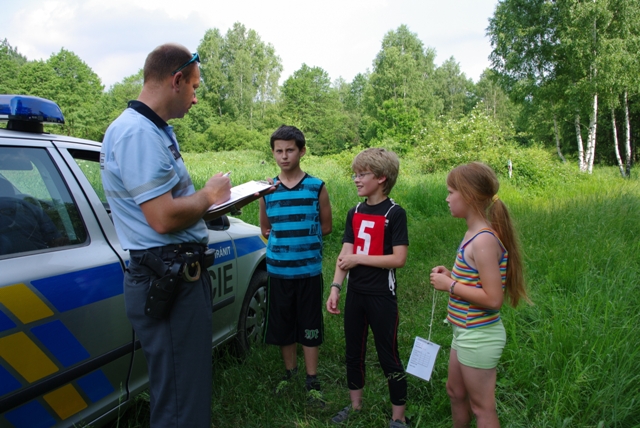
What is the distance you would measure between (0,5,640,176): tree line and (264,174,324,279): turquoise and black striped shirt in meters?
13.8

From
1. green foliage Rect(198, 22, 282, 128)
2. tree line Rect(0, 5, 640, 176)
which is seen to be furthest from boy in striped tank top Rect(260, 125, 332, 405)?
green foliage Rect(198, 22, 282, 128)

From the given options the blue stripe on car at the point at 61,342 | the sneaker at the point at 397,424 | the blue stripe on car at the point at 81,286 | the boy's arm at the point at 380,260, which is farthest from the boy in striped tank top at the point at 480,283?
the blue stripe on car at the point at 61,342

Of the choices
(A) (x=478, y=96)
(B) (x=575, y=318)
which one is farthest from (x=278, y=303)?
(A) (x=478, y=96)

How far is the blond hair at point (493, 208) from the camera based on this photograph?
6.56 ft

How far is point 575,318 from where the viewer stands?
127 inches

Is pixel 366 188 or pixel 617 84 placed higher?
pixel 617 84

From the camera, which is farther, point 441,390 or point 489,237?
point 441,390

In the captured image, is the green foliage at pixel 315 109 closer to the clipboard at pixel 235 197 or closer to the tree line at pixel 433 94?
the tree line at pixel 433 94

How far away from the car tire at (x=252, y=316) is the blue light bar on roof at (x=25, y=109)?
1.84 meters

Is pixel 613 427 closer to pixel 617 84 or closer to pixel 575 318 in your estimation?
pixel 575 318

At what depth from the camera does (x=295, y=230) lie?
9.20ft

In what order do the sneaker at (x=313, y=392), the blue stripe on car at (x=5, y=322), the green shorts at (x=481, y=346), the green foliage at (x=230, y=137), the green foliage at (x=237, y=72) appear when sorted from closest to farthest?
1. the blue stripe on car at (x=5, y=322)
2. the green shorts at (x=481, y=346)
3. the sneaker at (x=313, y=392)
4. the green foliage at (x=230, y=137)
5. the green foliage at (x=237, y=72)

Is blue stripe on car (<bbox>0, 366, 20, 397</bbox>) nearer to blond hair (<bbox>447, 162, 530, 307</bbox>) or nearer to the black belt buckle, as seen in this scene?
the black belt buckle

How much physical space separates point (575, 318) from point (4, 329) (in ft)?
11.6
